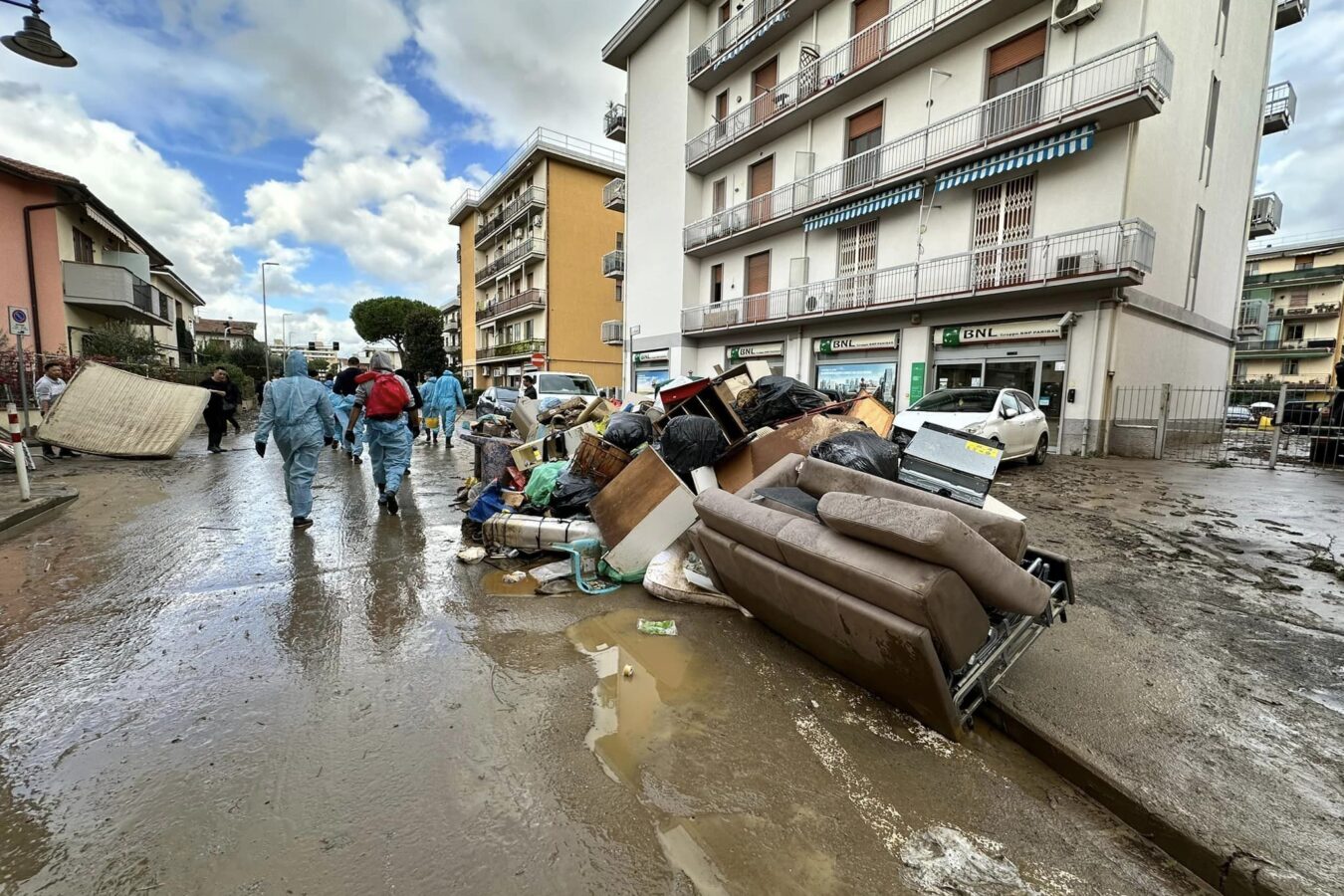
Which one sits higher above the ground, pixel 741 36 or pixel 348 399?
pixel 741 36

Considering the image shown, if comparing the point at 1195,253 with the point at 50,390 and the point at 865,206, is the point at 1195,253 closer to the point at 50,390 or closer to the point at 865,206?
the point at 865,206

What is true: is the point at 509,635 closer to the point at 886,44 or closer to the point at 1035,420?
the point at 1035,420

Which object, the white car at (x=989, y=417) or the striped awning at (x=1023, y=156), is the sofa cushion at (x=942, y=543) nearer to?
the white car at (x=989, y=417)

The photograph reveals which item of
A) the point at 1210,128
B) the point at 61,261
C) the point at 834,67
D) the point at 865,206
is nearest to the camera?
the point at 1210,128

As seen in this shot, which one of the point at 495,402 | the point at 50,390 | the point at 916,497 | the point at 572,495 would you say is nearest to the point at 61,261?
the point at 50,390

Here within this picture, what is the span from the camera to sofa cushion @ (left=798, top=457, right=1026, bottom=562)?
2330 millimetres

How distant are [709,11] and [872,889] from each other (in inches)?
994

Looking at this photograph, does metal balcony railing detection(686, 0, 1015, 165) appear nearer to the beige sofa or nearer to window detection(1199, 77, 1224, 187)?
window detection(1199, 77, 1224, 187)

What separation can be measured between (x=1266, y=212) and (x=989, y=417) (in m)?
19.0

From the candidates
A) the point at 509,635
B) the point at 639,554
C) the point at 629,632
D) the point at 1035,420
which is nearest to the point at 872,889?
the point at 629,632

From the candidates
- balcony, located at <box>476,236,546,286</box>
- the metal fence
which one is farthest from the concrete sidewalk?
balcony, located at <box>476,236,546,286</box>

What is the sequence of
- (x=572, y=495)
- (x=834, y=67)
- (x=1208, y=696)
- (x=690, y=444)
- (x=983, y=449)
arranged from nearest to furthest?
(x=1208, y=696)
(x=983, y=449)
(x=690, y=444)
(x=572, y=495)
(x=834, y=67)

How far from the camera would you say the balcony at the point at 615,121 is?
2542cm

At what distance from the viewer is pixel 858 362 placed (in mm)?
16141
